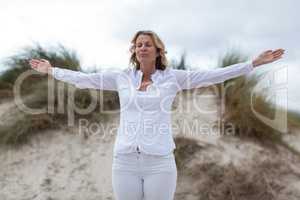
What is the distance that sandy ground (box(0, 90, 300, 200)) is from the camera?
6.43 meters

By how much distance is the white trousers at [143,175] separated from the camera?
2748 mm

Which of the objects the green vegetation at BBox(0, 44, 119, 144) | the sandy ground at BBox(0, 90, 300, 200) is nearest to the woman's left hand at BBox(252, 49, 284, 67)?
the sandy ground at BBox(0, 90, 300, 200)

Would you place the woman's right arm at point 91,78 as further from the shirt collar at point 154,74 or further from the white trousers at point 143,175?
the white trousers at point 143,175

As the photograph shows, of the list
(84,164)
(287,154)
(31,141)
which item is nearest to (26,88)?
(31,141)

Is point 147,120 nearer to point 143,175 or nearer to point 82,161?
point 143,175

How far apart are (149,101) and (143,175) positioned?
0.42 m

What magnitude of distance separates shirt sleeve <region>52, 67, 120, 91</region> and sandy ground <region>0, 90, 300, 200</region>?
3460 millimetres

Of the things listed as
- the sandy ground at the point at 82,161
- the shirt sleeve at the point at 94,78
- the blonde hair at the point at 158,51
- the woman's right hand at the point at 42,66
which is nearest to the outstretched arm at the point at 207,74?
the blonde hair at the point at 158,51

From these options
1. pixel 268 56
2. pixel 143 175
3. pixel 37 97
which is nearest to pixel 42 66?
pixel 143 175

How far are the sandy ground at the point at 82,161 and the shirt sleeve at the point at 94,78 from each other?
346 centimetres

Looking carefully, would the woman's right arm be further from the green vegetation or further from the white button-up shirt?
the green vegetation

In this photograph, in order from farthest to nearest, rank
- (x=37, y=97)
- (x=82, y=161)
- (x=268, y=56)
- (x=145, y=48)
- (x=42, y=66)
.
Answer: (x=37, y=97), (x=82, y=161), (x=42, y=66), (x=268, y=56), (x=145, y=48)

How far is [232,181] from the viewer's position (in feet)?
20.6

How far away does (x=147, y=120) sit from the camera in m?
2.77
